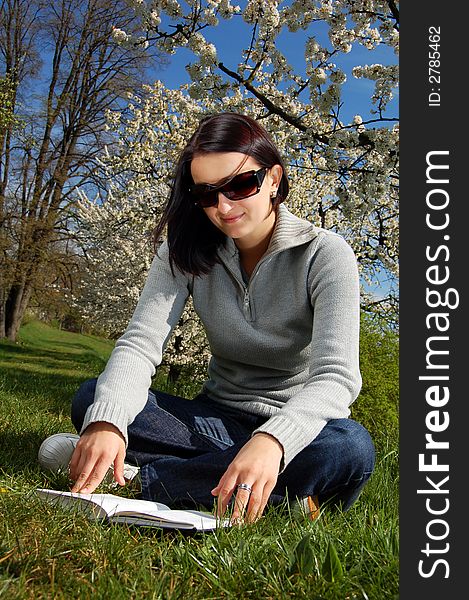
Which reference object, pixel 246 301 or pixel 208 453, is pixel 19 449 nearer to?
pixel 208 453

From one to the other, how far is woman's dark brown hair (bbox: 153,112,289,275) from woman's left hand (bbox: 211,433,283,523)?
3.69ft

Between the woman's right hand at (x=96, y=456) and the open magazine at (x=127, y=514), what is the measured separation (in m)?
0.12

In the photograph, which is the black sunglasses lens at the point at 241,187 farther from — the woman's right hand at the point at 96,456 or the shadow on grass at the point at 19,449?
the shadow on grass at the point at 19,449

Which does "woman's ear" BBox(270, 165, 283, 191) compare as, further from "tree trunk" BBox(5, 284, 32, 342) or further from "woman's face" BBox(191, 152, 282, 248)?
"tree trunk" BBox(5, 284, 32, 342)

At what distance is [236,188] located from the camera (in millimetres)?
2459

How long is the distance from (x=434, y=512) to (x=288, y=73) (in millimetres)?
5659

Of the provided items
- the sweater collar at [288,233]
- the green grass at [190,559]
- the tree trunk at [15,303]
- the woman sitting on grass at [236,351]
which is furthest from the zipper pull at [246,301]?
the tree trunk at [15,303]

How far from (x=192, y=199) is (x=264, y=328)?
0.58m

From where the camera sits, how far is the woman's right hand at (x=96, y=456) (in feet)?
6.66

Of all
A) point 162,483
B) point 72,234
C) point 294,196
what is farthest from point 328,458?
point 72,234

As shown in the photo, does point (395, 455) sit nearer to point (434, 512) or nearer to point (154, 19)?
point (434, 512)

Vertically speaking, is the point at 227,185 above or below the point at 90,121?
below

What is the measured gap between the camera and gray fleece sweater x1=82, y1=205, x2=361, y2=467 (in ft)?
7.20

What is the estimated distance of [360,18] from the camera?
5.95m
